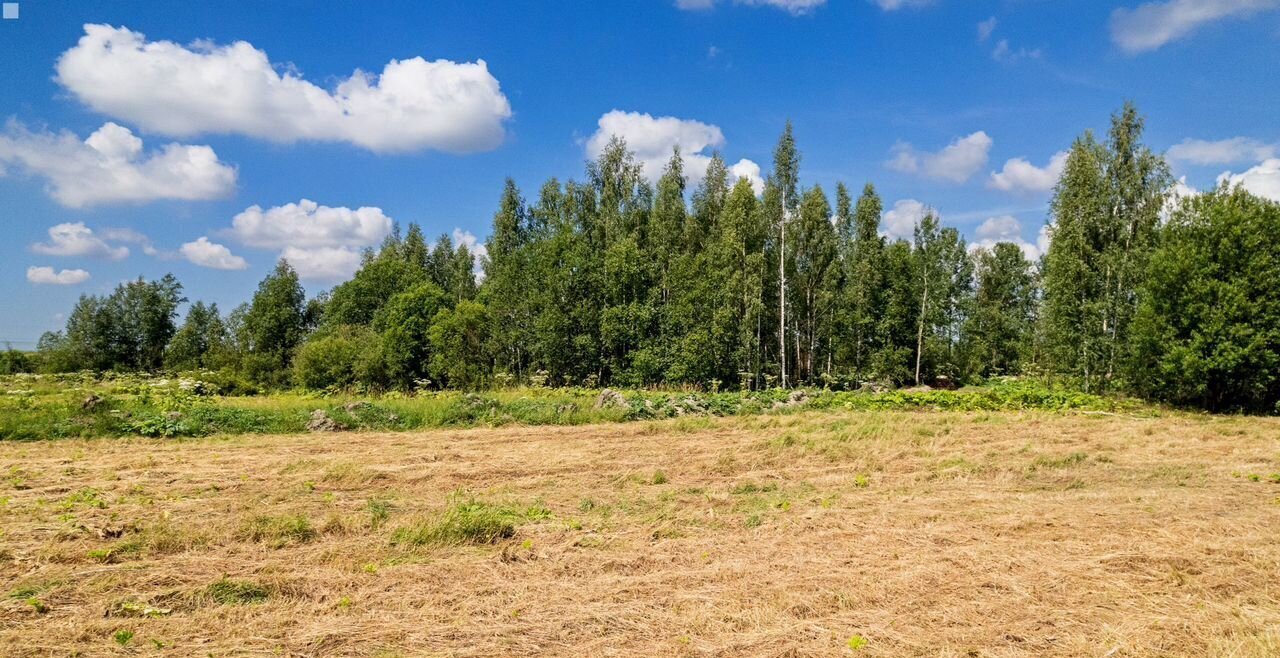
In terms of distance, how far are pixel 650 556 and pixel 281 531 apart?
4.46 metres

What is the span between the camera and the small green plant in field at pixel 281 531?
23.1ft

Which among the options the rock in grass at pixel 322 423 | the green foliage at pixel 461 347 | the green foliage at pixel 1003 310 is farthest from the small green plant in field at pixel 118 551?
the green foliage at pixel 1003 310

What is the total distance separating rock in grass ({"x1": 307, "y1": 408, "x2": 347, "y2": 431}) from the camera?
55.6 ft

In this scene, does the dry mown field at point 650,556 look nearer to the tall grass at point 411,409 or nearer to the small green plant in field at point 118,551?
the small green plant in field at point 118,551

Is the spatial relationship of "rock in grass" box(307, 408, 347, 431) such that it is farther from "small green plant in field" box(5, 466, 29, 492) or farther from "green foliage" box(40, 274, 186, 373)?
"green foliage" box(40, 274, 186, 373)

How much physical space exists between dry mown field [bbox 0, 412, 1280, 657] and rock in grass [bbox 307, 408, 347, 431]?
185 inches

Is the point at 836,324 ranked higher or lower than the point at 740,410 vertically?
higher

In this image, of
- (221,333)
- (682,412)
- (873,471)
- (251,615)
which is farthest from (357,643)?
(221,333)

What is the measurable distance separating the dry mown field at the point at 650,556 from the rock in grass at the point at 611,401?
7530 mm

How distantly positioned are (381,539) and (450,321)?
1238 inches

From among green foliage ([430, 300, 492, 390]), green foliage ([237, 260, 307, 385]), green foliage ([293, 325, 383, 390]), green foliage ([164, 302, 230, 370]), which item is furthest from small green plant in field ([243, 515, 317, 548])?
green foliage ([164, 302, 230, 370])

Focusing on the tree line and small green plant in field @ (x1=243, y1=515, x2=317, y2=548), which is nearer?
small green plant in field @ (x1=243, y1=515, x2=317, y2=548)

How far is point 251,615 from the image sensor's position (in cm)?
514

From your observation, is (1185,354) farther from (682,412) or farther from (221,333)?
(221,333)
